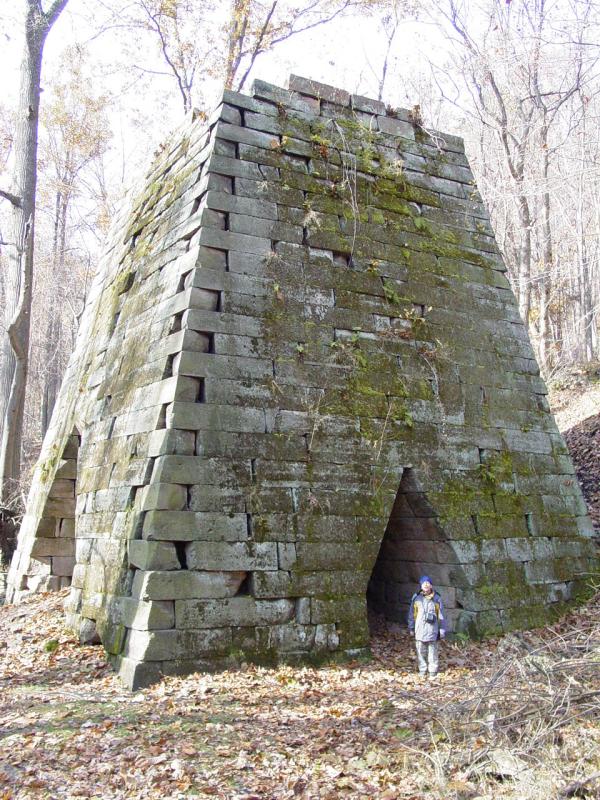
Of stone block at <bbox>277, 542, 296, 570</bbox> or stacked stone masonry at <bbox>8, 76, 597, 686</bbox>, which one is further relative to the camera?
stone block at <bbox>277, 542, 296, 570</bbox>

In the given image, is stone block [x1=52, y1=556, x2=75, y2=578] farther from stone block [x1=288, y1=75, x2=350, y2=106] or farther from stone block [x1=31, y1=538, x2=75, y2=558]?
stone block [x1=288, y1=75, x2=350, y2=106]

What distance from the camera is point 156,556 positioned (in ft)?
22.8

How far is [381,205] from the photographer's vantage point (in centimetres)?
952

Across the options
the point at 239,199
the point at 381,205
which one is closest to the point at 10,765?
the point at 239,199

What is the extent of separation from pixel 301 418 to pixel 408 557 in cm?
250

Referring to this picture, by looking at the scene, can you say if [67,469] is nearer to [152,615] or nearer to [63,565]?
[63,565]

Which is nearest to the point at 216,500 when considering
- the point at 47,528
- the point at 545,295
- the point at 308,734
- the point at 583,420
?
the point at 308,734

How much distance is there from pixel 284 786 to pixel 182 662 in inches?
87.2

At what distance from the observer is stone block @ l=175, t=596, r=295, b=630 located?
6922mm

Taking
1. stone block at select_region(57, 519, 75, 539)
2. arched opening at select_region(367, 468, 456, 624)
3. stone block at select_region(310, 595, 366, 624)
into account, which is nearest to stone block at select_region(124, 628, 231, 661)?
stone block at select_region(310, 595, 366, 624)

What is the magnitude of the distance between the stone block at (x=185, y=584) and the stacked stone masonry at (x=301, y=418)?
0.06 ft

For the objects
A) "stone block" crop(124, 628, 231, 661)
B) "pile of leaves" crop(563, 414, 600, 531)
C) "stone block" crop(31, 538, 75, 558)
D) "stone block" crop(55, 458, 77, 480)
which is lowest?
"stone block" crop(124, 628, 231, 661)

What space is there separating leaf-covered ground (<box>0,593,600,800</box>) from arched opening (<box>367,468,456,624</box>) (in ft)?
4.65

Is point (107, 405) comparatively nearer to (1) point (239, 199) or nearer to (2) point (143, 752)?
(1) point (239, 199)
